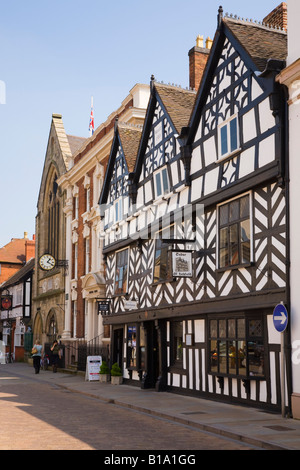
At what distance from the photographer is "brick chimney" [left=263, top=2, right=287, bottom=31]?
19.2 metres

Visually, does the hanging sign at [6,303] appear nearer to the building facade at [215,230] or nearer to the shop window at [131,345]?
the building facade at [215,230]

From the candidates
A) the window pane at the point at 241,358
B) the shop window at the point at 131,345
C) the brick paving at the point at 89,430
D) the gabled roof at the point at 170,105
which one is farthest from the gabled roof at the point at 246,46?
the brick paving at the point at 89,430

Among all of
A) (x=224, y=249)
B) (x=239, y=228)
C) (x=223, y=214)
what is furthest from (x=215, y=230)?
(x=239, y=228)

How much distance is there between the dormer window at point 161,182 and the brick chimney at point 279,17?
20.1 feet

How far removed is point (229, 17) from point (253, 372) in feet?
33.5

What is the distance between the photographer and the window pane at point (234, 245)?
51.5ft

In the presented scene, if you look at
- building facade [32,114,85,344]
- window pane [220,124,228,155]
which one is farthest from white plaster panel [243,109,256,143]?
building facade [32,114,85,344]

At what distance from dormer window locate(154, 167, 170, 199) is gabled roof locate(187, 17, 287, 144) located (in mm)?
2467

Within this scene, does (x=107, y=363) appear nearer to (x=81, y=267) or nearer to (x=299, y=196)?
(x=81, y=267)

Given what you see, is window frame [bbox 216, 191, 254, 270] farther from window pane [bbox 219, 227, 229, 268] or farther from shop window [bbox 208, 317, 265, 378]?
shop window [bbox 208, 317, 265, 378]

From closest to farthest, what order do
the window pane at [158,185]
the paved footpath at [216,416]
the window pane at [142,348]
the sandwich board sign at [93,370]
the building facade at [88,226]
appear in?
the paved footpath at [216,416] → the window pane at [158,185] → the window pane at [142,348] → the sandwich board sign at [93,370] → the building facade at [88,226]

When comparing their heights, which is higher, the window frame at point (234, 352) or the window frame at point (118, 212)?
the window frame at point (118, 212)

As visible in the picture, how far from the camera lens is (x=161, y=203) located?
21.0 m
